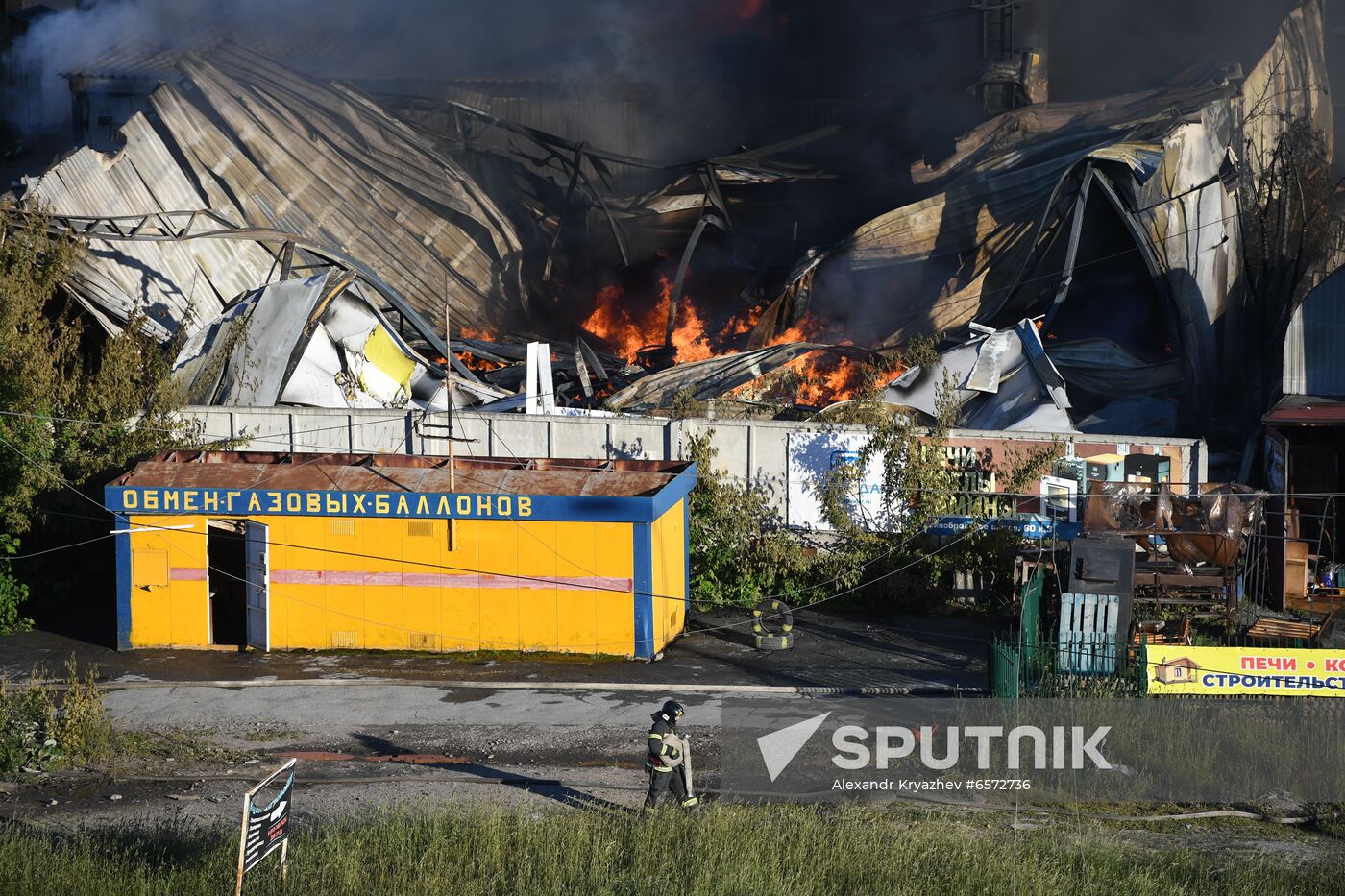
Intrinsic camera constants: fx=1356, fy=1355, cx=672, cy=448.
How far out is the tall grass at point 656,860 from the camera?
981 centimetres

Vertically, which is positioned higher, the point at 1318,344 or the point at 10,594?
the point at 1318,344

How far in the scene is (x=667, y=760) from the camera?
11.1 metres

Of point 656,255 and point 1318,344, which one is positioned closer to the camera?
point 1318,344

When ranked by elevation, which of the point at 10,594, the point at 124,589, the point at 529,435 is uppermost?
the point at 529,435

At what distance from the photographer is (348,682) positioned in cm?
1574

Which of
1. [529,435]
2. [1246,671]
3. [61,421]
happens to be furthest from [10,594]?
[1246,671]

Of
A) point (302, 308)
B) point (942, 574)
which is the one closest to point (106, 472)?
point (302, 308)

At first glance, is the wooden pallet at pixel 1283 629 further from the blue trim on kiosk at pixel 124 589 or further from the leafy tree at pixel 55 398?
the leafy tree at pixel 55 398

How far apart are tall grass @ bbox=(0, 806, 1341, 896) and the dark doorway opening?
23.4 ft

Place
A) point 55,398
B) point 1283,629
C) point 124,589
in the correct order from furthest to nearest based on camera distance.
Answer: point 55,398 < point 124,589 < point 1283,629

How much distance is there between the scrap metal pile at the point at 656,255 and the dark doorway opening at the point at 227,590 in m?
4.55

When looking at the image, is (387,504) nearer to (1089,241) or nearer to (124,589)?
(124,589)

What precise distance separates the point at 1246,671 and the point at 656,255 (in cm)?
2130

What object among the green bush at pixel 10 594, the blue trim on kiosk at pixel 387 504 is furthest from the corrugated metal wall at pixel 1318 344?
the green bush at pixel 10 594
